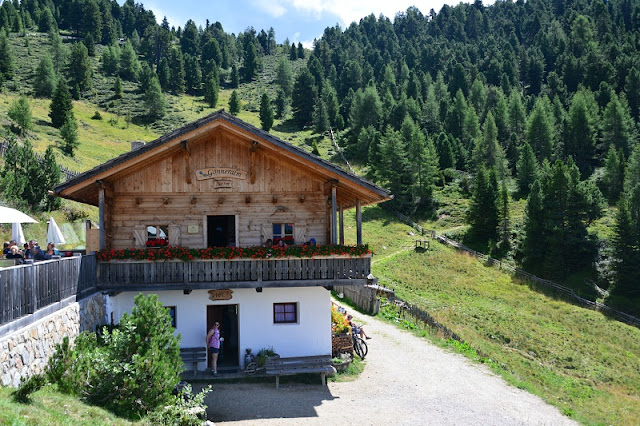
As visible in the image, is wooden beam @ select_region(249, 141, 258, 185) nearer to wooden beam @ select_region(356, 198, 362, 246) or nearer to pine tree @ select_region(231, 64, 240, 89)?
wooden beam @ select_region(356, 198, 362, 246)

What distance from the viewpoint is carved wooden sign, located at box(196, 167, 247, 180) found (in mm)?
Result: 18406

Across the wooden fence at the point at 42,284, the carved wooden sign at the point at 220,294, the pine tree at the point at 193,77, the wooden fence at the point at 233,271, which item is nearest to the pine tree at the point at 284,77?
the pine tree at the point at 193,77

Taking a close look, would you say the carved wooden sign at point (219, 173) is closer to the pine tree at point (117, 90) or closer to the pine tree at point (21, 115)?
the pine tree at point (21, 115)

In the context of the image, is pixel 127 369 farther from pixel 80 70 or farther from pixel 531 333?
pixel 80 70

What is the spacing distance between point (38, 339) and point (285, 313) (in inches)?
342

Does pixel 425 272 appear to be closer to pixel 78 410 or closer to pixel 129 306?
pixel 129 306

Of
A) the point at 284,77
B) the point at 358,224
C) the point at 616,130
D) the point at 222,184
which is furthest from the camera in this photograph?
the point at 284,77

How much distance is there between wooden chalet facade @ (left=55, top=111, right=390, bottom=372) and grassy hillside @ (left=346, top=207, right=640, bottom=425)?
8.54 meters

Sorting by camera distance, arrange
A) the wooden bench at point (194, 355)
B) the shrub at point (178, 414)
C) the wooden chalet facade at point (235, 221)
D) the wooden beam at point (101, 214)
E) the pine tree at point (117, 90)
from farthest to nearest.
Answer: the pine tree at point (117, 90) < the wooden bench at point (194, 355) < the wooden beam at point (101, 214) < the wooden chalet facade at point (235, 221) < the shrub at point (178, 414)

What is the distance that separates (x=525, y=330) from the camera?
121ft

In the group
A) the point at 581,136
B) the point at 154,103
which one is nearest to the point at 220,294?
the point at 581,136

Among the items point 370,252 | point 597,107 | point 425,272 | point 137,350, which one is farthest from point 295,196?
point 597,107

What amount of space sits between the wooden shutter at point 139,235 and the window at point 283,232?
4572 millimetres

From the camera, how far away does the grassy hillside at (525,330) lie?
23.7 meters
